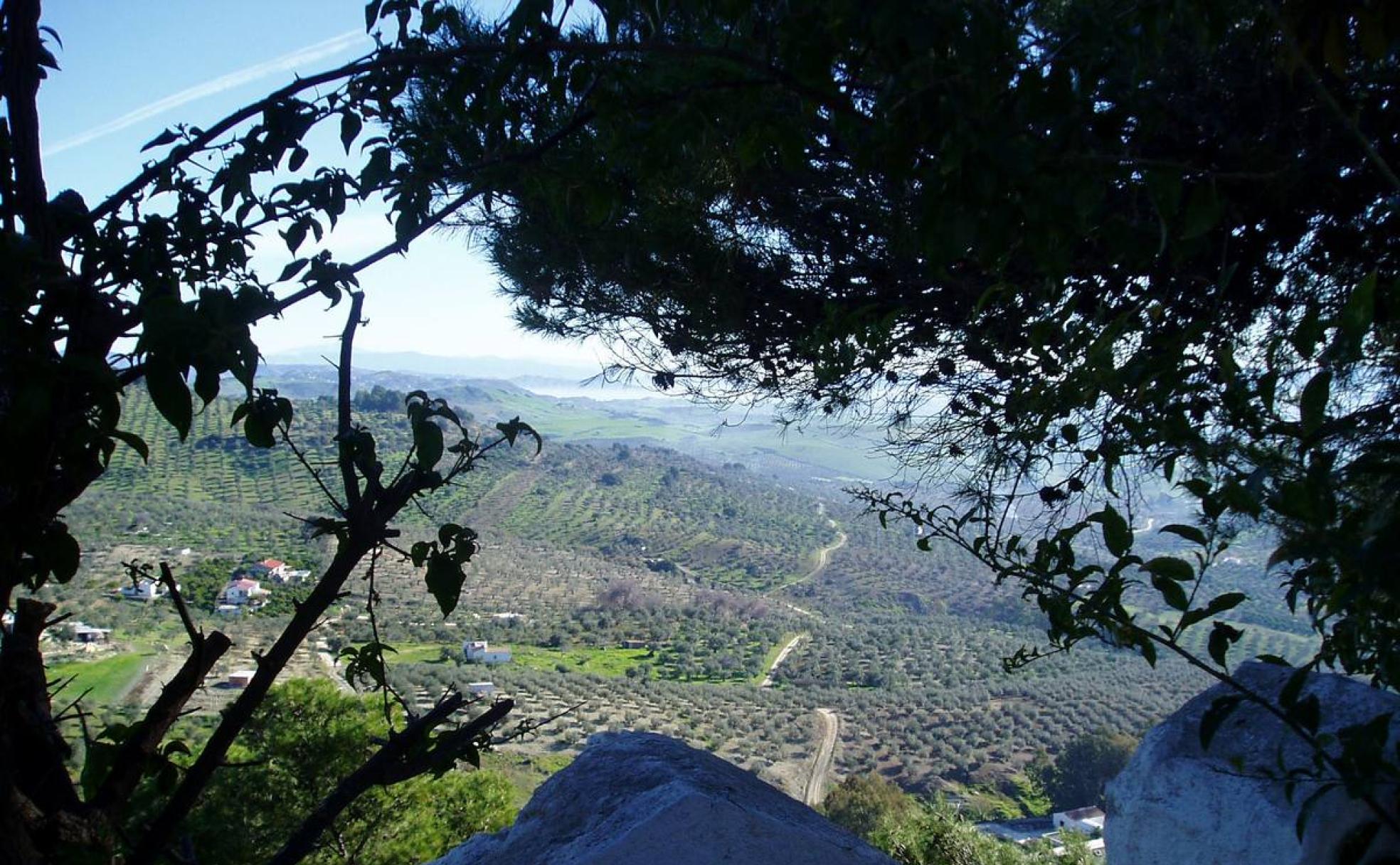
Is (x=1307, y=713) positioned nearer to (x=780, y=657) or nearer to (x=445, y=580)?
(x=445, y=580)

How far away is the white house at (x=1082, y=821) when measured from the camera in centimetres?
810

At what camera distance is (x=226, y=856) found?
21.9 ft

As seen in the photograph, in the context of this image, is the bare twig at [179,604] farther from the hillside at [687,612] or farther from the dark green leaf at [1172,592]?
the hillside at [687,612]

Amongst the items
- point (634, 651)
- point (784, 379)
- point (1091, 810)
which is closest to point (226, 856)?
point (784, 379)

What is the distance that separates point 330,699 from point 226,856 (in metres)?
1.33

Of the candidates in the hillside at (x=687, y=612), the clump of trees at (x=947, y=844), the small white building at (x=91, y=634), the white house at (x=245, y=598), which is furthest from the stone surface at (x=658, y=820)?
the small white building at (x=91, y=634)

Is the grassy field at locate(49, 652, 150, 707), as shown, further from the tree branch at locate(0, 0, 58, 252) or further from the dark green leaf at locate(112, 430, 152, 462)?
→ the dark green leaf at locate(112, 430, 152, 462)

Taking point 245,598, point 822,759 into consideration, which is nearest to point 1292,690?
point 245,598

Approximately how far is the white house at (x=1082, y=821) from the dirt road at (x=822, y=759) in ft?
9.44

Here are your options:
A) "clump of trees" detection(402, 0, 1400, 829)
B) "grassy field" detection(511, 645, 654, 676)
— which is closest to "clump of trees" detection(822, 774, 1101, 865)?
"clump of trees" detection(402, 0, 1400, 829)

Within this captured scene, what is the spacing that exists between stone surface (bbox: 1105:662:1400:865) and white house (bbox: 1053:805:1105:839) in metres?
6.24

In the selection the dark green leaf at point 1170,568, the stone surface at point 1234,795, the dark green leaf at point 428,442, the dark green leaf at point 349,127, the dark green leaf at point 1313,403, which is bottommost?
the stone surface at point 1234,795

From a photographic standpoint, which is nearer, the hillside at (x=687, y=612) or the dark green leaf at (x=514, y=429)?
the dark green leaf at (x=514, y=429)

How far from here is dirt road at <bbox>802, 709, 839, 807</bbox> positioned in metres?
12.4
